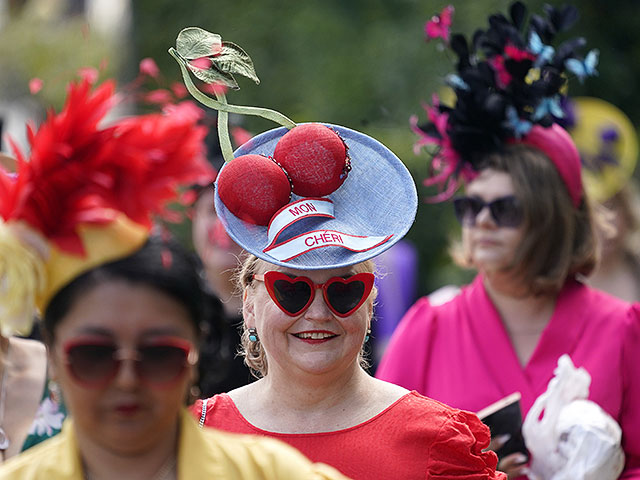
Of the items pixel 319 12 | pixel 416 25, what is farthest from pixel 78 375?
pixel 319 12

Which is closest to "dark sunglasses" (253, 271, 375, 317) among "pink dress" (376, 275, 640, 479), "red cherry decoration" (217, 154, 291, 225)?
"red cherry decoration" (217, 154, 291, 225)

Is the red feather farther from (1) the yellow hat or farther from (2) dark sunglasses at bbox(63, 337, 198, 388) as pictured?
(1) the yellow hat

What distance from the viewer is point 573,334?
4629 millimetres

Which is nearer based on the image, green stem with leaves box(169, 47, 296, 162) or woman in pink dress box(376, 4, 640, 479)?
green stem with leaves box(169, 47, 296, 162)

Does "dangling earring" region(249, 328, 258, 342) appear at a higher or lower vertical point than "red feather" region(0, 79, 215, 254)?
lower

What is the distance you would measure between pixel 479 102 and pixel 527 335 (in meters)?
1.03

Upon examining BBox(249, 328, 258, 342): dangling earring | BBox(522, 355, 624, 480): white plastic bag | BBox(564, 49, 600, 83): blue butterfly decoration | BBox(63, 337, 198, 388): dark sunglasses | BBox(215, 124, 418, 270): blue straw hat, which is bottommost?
BBox(522, 355, 624, 480): white plastic bag

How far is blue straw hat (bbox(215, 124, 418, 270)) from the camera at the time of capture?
317 cm

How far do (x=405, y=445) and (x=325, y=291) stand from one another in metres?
0.49

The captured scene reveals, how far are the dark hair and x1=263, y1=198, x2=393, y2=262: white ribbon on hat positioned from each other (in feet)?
2.39

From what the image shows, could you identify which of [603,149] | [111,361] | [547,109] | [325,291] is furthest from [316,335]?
[603,149]

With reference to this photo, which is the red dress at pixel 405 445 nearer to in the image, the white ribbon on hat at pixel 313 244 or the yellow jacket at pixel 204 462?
the white ribbon on hat at pixel 313 244

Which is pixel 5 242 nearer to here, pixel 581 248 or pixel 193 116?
pixel 193 116

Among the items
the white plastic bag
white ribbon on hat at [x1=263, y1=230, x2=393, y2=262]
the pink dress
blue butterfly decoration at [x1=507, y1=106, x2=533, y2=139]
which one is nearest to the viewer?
white ribbon on hat at [x1=263, y1=230, x2=393, y2=262]
